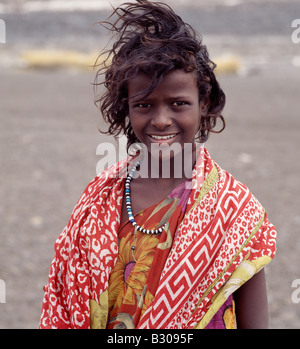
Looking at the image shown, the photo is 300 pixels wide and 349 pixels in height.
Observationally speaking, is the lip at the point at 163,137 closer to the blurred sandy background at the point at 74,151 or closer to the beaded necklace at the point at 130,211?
the beaded necklace at the point at 130,211

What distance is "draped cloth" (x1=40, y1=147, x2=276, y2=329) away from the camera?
1672 millimetres

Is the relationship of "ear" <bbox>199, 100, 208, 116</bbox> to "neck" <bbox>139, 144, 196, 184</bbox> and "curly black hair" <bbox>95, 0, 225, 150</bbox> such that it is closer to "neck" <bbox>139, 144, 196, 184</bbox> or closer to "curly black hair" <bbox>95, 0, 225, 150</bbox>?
"curly black hair" <bbox>95, 0, 225, 150</bbox>

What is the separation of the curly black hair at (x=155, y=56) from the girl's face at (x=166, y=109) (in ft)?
0.08

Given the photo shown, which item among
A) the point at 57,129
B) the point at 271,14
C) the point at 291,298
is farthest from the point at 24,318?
the point at 271,14

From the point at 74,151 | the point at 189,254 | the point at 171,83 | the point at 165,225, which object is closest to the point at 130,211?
the point at 165,225

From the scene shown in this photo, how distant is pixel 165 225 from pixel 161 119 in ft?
1.03

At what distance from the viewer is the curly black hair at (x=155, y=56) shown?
1.69 m

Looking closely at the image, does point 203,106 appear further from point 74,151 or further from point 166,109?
point 74,151

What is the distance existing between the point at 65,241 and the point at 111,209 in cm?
20

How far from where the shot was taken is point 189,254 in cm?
167

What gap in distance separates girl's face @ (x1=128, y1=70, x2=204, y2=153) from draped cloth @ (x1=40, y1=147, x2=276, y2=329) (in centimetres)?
15

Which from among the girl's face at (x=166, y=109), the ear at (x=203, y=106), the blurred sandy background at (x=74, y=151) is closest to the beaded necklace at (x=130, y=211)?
the girl's face at (x=166, y=109)

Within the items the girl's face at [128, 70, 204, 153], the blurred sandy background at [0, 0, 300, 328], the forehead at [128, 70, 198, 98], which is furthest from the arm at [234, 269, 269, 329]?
the blurred sandy background at [0, 0, 300, 328]

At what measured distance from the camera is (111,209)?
181 centimetres
